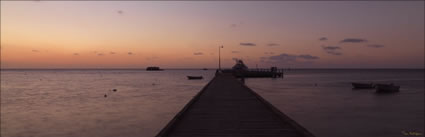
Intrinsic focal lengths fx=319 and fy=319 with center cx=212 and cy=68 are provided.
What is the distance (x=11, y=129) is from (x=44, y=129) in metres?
1.80

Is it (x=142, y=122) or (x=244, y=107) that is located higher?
(x=244, y=107)

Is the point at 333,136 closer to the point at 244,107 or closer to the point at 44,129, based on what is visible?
the point at 244,107

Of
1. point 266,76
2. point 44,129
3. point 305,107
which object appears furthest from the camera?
point 266,76

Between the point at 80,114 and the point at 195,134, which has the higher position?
the point at 195,134

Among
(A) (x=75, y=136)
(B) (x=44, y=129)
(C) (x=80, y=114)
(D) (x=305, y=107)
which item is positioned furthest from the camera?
(D) (x=305, y=107)

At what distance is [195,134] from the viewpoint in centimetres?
827

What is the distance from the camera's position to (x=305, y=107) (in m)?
25.1

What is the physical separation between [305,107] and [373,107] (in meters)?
5.87

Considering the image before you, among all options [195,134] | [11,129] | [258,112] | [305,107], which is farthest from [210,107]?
[305,107]

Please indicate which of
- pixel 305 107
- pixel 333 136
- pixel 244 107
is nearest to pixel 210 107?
pixel 244 107

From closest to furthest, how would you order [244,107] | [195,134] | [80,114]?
[195,134] → [244,107] → [80,114]

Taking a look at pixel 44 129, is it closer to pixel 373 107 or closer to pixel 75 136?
pixel 75 136

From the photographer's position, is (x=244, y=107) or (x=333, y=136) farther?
(x=333, y=136)

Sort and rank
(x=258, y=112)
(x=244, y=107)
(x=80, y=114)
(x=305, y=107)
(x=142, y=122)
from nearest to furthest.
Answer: (x=258, y=112), (x=244, y=107), (x=142, y=122), (x=80, y=114), (x=305, y=107)
